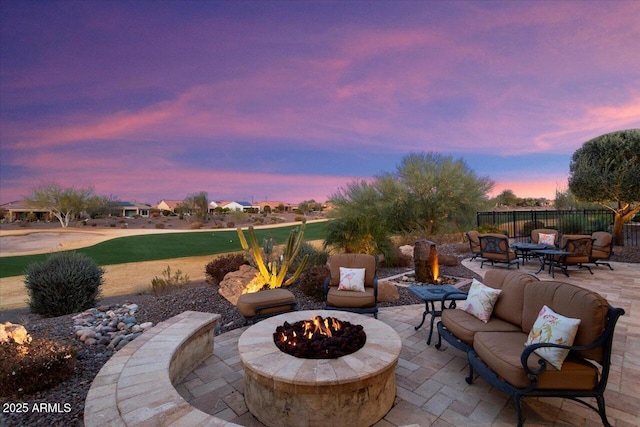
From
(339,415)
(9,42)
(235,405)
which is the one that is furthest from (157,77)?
(339,415)

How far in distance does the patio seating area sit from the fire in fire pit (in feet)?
2.21

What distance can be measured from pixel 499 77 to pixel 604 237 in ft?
19.2

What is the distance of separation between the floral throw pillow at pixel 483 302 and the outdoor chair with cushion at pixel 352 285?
5.14ft

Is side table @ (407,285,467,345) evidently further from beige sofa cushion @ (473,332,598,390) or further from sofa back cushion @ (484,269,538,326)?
beige sofa cushion @ (473,332,598,390)

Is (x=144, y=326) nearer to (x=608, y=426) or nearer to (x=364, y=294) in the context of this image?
(x=364, y=294)

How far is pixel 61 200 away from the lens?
37.1m

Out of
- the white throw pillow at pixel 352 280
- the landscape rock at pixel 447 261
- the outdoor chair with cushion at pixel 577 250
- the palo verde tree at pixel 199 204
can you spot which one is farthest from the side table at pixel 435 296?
the palo verde tree at pixel 199 204

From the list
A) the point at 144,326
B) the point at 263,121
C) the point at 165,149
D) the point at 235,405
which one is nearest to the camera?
the point at 235,405

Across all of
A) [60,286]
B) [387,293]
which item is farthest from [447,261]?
[60,286]

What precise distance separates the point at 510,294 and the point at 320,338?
2.44 meters

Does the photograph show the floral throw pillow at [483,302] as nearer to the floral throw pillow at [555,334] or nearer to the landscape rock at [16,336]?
the floral throw pillow at [555,334]

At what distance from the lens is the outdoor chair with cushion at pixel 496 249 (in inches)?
352

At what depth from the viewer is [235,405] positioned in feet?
9.48

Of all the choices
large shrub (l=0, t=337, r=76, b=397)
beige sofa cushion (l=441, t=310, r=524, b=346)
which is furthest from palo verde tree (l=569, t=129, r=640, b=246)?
large shrub (l=0, t=337, r=76, b=397)
